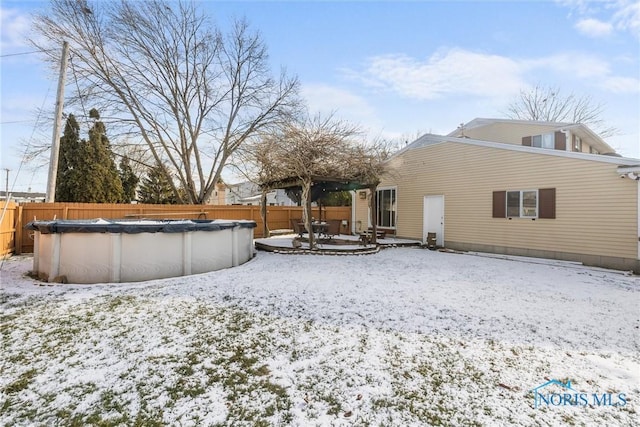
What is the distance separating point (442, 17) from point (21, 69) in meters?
15.1

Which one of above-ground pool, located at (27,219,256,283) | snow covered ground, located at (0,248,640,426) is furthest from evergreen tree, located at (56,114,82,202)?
snow covered ground, located at (0,248,640,426)

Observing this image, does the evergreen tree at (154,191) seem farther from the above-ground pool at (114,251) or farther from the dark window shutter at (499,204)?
the dark window shutter at (499,204)

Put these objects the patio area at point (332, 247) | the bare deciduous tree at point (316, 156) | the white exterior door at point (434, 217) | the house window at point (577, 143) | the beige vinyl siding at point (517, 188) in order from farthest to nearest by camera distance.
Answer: the house window at point (577, 143)
the white exterior door at point (434, 217)
the patio area at point (332, 247)
the bare deciduous tree at point (316, 156)
the beige vinyl siding at point (517, 188)

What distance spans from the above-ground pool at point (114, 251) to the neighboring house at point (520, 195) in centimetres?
837

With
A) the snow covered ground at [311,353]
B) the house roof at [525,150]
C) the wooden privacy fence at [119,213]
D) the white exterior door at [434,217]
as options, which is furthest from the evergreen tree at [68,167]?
the white exterior door at [434,217]

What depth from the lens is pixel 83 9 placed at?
13062 millimetres

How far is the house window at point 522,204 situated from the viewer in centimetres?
902

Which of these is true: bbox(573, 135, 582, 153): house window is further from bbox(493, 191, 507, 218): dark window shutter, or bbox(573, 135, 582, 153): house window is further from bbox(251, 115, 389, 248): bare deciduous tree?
bbox(251, 115, 389, 248): bare deciduous tree

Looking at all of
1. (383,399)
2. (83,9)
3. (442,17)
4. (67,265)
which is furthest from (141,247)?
(83,9)

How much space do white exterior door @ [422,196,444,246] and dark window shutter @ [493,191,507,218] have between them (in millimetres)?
1854

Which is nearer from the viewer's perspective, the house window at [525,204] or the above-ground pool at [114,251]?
the above-ground pool at [114,251]

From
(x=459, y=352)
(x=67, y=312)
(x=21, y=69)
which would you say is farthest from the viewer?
(x=21, y=69)

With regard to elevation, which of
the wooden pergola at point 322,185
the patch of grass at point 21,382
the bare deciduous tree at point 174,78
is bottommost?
the patch of grass at point 21,382

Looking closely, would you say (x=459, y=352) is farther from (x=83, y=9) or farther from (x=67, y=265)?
(x=83, y=9)
